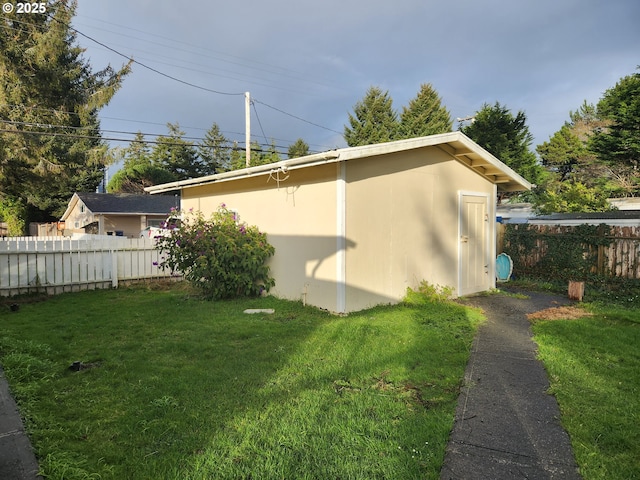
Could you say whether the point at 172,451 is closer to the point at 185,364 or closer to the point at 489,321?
the point at 185,364

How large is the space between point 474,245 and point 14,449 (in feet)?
27.5

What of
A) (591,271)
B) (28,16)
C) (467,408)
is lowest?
(467,408)

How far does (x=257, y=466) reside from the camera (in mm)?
2201

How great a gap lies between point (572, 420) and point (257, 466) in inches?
92.5

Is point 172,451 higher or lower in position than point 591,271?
lower

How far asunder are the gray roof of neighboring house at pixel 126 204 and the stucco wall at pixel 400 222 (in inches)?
816

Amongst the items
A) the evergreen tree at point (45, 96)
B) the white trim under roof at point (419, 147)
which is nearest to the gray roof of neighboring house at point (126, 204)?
the evergreen tree at point (45, 96)

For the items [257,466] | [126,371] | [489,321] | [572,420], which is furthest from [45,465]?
[489,321]

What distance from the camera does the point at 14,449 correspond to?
2230 millimetres

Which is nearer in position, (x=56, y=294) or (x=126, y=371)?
(x=126, y=371)

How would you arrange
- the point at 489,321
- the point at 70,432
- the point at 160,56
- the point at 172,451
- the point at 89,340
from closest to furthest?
1. the point at 172,451
2. the point at 70,432
3. the point at 89,340
4. the point at 489,321
5. the point at 160,56

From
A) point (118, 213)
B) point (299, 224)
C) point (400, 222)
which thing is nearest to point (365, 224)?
point (400, 222)

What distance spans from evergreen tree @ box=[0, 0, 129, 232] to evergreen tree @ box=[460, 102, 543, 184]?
855 inches

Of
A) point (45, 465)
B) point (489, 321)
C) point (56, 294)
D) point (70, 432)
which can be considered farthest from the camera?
point (56, 294)
